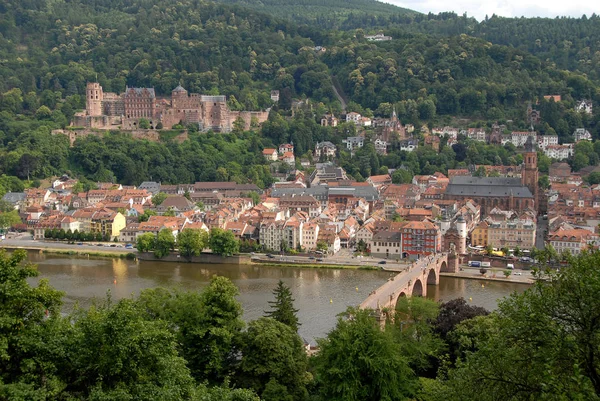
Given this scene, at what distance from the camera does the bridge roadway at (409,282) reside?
65.2ft

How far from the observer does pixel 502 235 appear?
1363 inches

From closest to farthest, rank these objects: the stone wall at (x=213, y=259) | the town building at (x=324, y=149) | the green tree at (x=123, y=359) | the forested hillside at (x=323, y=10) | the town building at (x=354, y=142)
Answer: the green tree at (x=123, y=359), the stone wall at (x=213, y=259), the town building at (x=324, y=149), the town building at (x=354, y=142), the forested hillside at (x=323, y=10)

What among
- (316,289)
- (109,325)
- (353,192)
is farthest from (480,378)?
(353,192)

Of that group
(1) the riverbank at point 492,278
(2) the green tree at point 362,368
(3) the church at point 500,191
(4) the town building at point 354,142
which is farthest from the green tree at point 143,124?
(2) the green tree at point 362,368

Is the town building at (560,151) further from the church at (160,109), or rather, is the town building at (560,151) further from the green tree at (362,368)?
the green tree at (362,368)

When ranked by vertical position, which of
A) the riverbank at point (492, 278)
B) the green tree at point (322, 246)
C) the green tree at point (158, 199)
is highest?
the green tree at point (158, 199)

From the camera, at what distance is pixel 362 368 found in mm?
11977

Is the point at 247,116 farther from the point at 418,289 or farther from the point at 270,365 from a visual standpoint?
the point at 270,365

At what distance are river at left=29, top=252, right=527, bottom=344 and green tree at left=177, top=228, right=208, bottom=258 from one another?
73 cm

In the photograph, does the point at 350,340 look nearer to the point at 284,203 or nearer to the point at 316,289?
the point at 316,289

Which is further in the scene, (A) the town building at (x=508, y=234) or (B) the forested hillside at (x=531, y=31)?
(B) the forested hillside at (x=531, y=31)

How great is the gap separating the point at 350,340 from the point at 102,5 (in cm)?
8801

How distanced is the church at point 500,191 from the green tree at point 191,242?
17.8 m

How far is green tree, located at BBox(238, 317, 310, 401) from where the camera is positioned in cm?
1317
